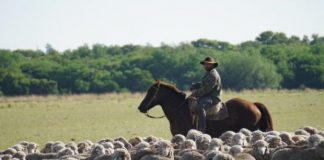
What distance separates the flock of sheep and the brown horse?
90 centimetres

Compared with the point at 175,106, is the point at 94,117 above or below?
below

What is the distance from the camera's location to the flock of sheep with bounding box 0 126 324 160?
1532 centimetres

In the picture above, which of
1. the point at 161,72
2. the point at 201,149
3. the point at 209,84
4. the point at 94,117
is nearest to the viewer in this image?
the point at 201,149

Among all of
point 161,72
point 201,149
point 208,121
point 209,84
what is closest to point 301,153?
point 201,149

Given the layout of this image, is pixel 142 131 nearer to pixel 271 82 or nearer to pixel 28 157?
pixel 28 157

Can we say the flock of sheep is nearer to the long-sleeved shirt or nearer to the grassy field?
the long-sleeved shirt

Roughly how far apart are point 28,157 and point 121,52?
94970 mm

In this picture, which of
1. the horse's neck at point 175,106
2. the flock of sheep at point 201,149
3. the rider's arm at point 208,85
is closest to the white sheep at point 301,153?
the flock of sheep at point 201,149

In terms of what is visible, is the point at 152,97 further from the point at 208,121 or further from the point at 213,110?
the point at 213,110

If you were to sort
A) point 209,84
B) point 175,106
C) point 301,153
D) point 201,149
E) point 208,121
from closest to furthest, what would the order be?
point 301,153
point 201,149
point 209,84
point 208,121
point 175,106

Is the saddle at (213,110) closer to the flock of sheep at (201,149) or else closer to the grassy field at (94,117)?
the flock of sheep at (201,149)

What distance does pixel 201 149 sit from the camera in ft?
59.9

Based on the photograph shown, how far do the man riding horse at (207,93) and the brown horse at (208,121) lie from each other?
16.4 inches

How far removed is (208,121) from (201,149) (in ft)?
11.1
